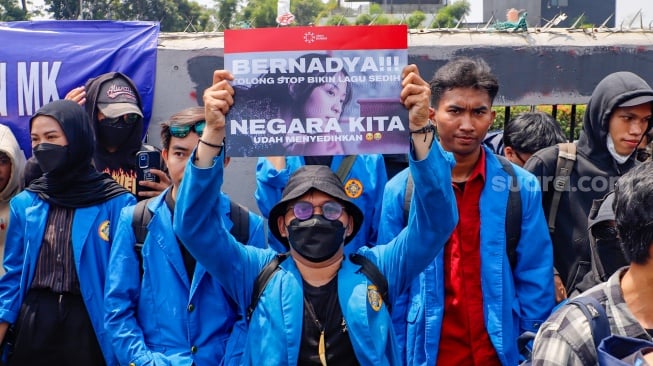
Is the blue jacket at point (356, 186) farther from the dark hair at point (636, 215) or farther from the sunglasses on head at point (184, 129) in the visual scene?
the dark hair at point (636, 215)

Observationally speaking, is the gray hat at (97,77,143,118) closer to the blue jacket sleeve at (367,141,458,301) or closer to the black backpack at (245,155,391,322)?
the black backpack at (245,155,391,322)

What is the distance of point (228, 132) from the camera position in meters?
2.95

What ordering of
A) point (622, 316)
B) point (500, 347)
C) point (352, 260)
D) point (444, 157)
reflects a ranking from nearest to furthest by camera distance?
1. point (622, 316)
2. point (444, 157)
3. point (352, 260)
4. point (500, 347)

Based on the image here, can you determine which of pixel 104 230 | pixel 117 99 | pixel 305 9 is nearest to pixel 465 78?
pixel 104 230

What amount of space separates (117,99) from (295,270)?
261 cm

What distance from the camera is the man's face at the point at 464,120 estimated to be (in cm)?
356

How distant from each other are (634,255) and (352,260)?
3.43ft

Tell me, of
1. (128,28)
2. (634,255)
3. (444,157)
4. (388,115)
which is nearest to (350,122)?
(388,115)

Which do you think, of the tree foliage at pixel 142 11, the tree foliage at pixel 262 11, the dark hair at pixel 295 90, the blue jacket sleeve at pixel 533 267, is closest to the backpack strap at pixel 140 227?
the dark hair at pixel 295 90

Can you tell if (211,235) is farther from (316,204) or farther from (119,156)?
(119,156)

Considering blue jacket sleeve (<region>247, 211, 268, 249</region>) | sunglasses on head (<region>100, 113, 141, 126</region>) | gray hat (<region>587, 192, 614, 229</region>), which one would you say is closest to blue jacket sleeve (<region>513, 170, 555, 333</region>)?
gray hat (<region>587, 192, 614, 229</region>)

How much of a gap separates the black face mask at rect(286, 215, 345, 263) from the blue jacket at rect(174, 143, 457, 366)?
9 cm

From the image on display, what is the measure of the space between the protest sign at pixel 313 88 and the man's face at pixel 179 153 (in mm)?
774

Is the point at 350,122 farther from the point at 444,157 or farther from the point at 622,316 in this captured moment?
the point at 622,316
